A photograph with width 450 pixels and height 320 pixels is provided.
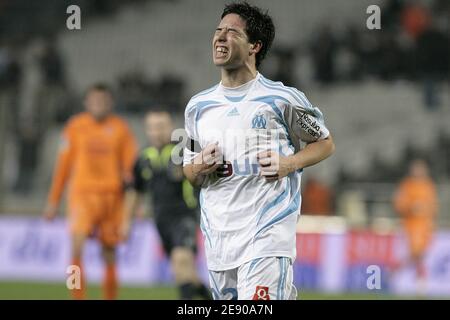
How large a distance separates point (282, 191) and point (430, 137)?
15.7 meters

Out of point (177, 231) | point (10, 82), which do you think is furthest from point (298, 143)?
point (10, 82)

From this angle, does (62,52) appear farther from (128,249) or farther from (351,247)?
(351,247)

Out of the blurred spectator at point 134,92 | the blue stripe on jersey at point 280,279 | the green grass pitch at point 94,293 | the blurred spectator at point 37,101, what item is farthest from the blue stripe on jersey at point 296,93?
the blurred spectator at point 134,92

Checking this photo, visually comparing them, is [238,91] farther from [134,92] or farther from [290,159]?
[134,92]

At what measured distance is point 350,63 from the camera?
22.3 m

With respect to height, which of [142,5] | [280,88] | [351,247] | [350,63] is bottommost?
[351,247]

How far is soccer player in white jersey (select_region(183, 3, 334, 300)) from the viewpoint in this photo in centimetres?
522

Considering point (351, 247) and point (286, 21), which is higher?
point (286, 21)

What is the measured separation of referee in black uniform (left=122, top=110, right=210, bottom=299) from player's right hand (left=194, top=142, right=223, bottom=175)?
3.91 m

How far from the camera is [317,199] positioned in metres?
18.8

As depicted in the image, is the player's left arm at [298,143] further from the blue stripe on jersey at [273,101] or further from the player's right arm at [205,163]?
the player's right arm at [205,163]

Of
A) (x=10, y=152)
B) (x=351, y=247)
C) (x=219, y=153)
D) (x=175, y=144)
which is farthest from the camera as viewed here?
(x=10, y=152)

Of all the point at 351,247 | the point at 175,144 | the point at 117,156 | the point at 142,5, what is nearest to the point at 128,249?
the point at 351,247

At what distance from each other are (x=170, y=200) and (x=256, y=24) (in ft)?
15.3
